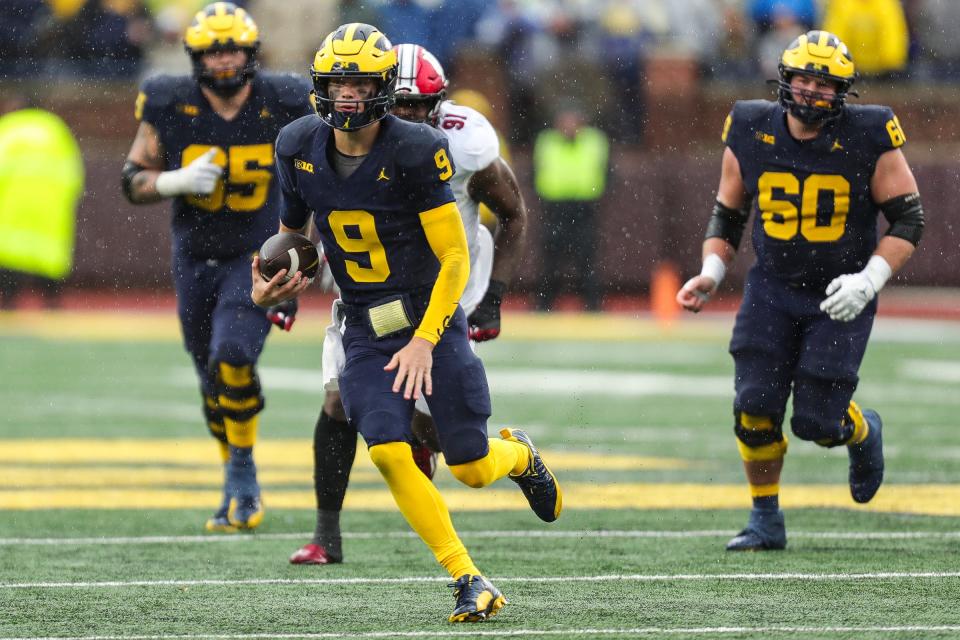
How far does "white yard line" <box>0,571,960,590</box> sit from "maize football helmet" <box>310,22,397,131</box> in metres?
1.50

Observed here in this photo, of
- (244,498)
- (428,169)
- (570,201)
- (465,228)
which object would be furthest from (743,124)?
(570,201)

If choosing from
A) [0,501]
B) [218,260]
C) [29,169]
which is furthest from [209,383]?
[29,169]

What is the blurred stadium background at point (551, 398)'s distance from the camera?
18.8 ft

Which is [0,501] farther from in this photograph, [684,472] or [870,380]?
[870,380]

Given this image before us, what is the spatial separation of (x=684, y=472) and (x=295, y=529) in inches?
91.5

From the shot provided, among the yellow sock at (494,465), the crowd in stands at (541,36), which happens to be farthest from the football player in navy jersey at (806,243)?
the crowd in stands at (541,36)

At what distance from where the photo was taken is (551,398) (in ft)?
40.4

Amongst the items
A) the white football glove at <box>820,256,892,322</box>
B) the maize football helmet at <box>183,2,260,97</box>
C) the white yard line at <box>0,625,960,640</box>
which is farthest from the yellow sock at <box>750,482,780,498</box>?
the maize football helmet at <box>183,2,260,97</box>

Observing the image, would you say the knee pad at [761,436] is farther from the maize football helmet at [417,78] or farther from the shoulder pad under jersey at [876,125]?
the maize football helmet at [417,78]

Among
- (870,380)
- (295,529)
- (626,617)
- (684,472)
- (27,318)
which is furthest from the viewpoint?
(27,318)

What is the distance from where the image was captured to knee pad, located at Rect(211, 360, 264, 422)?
24.2ft

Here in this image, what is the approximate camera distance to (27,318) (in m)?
17.6

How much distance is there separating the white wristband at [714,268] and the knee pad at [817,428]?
1.84 ft

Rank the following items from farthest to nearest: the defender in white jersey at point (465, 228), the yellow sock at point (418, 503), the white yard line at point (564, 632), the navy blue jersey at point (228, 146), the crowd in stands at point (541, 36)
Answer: the crowd in stands at point (541, 36), the navy blue jersey at point (228, 146), the defender in white jersey at point (465, 228), the yellow sock at point (418, 503), the white yard line at point (564, 632)
